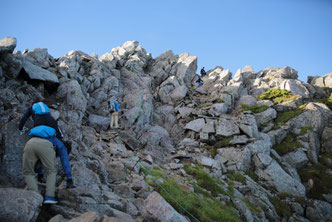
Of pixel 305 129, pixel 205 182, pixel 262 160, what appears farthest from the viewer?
pixel 305 129

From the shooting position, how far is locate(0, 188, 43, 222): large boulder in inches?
178

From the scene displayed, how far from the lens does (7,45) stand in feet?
43.5

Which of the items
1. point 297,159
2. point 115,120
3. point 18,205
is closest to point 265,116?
point 297,159

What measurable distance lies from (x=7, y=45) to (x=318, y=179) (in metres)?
32.0

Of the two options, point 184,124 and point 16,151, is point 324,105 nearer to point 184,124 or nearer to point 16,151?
point 184,124

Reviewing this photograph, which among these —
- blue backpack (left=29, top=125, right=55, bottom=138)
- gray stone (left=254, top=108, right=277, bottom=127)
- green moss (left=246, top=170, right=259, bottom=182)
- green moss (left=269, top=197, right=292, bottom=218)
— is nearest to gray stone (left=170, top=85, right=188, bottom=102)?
gray stone (left=254, top=108, right=277, bottom=127)

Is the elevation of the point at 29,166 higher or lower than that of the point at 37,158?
lower

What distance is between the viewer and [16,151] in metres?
7.10

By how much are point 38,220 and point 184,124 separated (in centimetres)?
2278

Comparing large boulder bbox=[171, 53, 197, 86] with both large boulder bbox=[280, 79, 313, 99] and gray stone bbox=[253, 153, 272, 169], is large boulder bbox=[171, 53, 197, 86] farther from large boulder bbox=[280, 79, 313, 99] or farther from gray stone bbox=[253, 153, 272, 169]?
gray stone bbox=[253, 153, 272, 169]

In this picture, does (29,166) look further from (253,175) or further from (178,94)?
(178,94)

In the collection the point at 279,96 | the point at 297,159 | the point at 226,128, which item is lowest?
the point at 297,159

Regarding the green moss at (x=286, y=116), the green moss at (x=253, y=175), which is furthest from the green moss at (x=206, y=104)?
the green moss at (x=253, y=175)

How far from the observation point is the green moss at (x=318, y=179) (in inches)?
723
